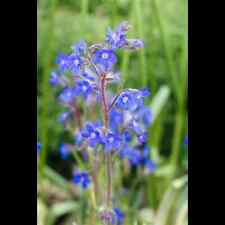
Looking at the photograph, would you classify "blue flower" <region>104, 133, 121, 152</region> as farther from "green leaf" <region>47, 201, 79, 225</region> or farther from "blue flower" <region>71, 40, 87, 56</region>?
"green leaf" <region>47, 201, 79, 225</region>

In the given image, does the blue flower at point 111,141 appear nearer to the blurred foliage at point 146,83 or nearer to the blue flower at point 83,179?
the blue flower at point 83,179

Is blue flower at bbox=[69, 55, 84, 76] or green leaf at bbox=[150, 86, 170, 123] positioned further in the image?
green leaf at bbox=[150, 86, 170, 123]

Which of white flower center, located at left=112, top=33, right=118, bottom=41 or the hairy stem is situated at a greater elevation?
white flower center, located at left=112, top=33, right=118, bottom=41

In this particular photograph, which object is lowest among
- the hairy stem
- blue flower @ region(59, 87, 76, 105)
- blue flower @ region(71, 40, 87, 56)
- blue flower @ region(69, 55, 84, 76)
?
the hairy stem

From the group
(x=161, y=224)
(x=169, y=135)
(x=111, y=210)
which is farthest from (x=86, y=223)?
(x=169, y=135)

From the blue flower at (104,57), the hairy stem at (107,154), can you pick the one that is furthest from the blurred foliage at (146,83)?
the blue flower at (104,57)

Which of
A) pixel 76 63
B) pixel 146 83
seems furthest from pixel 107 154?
pixel 146 83

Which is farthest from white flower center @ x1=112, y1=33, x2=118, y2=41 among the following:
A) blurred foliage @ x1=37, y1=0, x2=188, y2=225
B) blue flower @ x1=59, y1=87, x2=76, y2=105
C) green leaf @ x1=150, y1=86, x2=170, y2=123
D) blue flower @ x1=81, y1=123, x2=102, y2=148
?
green leaf @ x1=150, y1=86, x2=170, y2=123

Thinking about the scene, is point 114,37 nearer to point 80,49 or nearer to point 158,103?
point 80,49
